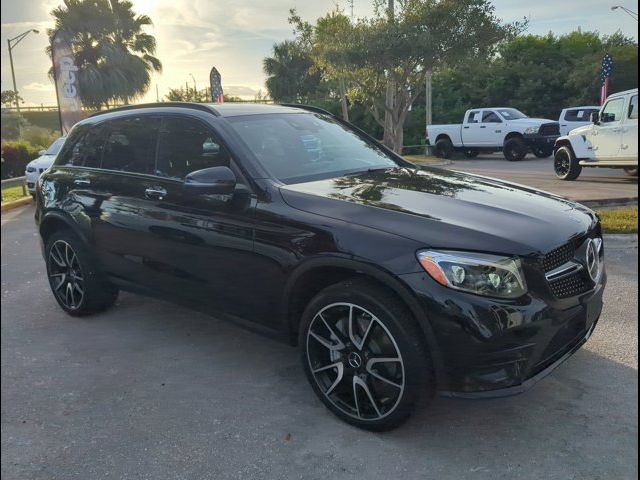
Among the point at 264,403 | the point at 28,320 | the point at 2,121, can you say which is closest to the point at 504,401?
the point at 264,403

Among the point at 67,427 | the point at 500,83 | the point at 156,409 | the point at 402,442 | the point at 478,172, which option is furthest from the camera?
the point at 478,172

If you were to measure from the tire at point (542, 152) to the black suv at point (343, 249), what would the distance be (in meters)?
0.48

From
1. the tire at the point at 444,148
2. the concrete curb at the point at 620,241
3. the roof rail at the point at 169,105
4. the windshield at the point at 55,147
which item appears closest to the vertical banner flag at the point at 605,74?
the tire at the point at 444,148

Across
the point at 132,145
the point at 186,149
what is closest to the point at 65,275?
the point at 132,145

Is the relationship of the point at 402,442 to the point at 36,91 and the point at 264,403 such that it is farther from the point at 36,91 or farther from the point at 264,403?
the point at 36,91

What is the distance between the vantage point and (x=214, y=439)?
2.69 meters

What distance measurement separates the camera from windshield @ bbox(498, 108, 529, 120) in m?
3.55

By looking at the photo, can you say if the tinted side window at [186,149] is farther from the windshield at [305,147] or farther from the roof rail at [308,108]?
the roof rail at [308,108]

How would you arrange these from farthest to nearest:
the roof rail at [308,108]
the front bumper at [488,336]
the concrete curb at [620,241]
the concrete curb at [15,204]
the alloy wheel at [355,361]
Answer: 1. the concrete curb at [15,204]
2. the concrete curb at [620,241]
3. the roof rail at [308,108]
4. the alloy wheel at [355,361]
5. the front bumper at [488,336]

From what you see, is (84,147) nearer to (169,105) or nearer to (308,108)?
(169,105)

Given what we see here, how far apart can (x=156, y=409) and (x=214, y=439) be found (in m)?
0.49

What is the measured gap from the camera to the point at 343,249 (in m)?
2.60

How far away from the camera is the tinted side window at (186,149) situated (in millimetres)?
3361

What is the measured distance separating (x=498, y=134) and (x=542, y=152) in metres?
0.36
